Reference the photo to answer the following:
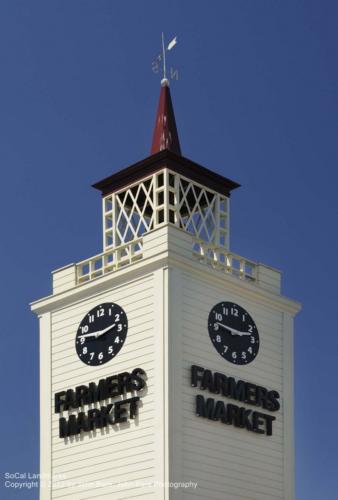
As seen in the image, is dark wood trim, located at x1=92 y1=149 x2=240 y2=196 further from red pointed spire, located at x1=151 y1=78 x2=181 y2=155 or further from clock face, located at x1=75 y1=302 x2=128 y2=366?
clock face, located at x1=75 y1=302 x2=128 y2=366

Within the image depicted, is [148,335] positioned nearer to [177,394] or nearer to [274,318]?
[177,394]

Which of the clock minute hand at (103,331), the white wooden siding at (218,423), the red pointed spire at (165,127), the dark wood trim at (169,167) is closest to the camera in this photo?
the white wooden siding at (218,423)

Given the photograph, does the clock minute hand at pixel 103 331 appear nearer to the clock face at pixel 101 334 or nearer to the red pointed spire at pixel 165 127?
the clock face at pixel 101 334

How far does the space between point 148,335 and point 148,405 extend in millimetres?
2486

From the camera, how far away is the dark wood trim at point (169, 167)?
56641 mm

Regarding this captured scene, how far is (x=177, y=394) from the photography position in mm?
52156

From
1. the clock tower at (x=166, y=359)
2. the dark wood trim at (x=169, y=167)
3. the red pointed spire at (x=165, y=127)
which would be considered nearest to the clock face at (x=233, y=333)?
the clock tower at (x=166, y=359)

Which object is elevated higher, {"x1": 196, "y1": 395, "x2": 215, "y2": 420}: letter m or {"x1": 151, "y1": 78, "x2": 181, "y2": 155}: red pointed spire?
{"x1": 151, "y1": 78, "x2": 181, "y2": 155}: red pointed spire

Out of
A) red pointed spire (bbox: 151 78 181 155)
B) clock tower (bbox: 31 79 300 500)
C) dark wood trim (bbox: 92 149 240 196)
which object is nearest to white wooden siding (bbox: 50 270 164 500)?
clock tower (bbox: 31 79 300 500)

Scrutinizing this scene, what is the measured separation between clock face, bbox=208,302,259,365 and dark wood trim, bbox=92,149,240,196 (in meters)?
5.29

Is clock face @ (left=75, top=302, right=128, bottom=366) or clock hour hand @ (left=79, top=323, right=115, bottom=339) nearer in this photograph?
Answer: clock face @ (left=75, top=302, right=128, bottom=366)

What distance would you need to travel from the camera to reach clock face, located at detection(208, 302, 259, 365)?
54562 millimetres

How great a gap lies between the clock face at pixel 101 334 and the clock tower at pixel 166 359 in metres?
0.05

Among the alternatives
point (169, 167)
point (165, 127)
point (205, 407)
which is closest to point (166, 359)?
point (205, 407)
